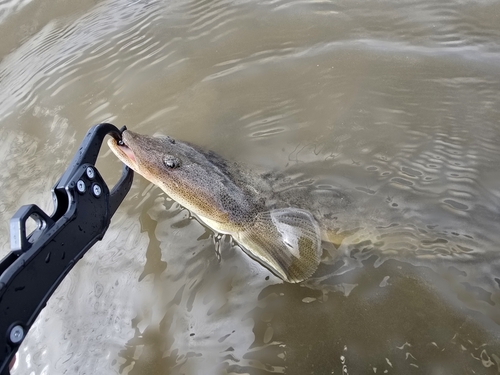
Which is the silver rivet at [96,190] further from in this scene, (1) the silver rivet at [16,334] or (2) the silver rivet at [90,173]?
(1) the silver rivet at [16,334]

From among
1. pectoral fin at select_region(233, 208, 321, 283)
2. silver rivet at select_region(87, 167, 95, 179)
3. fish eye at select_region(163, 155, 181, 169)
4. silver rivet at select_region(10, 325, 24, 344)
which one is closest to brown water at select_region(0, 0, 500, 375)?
pectoral fin at select_region(233, 208, 321, 283)

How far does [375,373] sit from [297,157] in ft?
5.78

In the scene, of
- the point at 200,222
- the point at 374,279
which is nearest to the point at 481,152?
the point at 374,279

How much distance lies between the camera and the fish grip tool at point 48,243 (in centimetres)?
165

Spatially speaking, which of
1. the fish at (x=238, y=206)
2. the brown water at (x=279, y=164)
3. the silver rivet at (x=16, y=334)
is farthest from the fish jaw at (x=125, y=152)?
the silver rivet at (x=16, y=334)

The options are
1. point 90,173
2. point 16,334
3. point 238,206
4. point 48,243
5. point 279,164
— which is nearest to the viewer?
point 16,334

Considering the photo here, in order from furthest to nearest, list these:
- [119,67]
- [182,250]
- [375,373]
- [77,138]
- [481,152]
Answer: [119,67], [77,138], [481,152], [182,250], [375,373]

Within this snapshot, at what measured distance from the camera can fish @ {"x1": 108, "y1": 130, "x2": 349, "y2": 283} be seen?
2900 millimetres

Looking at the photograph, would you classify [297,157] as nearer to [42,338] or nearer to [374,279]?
[374,279]

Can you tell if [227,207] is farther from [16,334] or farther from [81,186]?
[16,334]

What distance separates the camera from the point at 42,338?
2844 mm

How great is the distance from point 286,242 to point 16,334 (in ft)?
5.75

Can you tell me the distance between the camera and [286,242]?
2906 millimetres

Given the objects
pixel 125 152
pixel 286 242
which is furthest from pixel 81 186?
pixel 286 242
